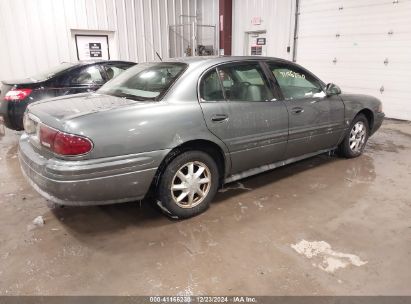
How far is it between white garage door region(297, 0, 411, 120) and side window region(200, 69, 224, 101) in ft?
19.3

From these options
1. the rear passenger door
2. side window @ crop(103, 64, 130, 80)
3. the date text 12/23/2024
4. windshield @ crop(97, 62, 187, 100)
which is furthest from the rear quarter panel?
side window @ crop(103, 64, 130, 80)

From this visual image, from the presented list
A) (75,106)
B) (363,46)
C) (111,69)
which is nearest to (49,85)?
(111,69)

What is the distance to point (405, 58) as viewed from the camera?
673cm

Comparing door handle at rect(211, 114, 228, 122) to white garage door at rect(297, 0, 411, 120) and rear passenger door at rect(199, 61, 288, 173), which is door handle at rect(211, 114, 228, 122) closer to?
rear passenger door at rect(199, 61, 288, 173)

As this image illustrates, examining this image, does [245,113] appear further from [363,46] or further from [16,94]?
[363,46]

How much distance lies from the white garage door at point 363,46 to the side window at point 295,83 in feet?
14.9

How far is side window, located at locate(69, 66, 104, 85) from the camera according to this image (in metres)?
4.99

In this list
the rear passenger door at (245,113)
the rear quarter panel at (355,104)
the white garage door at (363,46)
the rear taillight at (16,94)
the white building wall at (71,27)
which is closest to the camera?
the rear passenger door at (245,113)

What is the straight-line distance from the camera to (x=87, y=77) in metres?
5.11

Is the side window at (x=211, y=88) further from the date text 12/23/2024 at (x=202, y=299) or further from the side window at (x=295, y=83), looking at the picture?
the date text 12/23/2024 at (x=202, y=299)

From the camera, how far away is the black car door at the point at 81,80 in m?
4.86

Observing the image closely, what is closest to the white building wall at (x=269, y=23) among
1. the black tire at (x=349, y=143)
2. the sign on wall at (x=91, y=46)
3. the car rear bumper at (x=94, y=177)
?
the sign on wall at (x=91, y=46)

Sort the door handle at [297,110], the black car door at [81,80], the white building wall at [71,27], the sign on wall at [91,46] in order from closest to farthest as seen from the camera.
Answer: the door handle at [297,110] < the black car door at [81,80] < the white building wall at [71,27] < the sign on wall at [91,46]

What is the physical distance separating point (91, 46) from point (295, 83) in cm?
768
